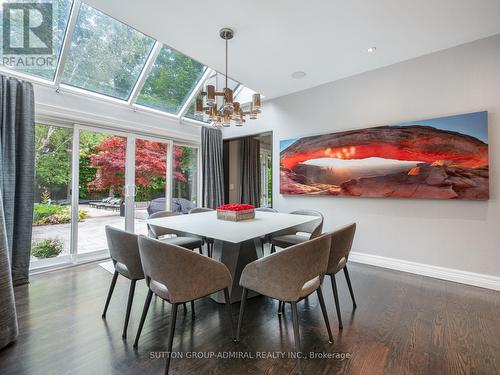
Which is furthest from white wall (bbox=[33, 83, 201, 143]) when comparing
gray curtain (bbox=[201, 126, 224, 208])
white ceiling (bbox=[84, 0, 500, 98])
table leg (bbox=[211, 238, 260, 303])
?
table leg (bbox=[211, 238, 260, 303])

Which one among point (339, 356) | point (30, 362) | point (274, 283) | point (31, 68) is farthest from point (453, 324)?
point (31, 68)

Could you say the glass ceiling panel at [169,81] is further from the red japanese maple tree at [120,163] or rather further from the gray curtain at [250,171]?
the gray curtain at [250,171]

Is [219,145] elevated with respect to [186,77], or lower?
lower

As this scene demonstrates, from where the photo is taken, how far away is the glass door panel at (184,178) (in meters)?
4.71

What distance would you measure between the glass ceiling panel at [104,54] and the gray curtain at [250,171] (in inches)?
116

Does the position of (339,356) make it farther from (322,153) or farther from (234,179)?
(234,179)

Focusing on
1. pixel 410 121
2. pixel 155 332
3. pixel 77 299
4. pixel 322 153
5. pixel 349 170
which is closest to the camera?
pixel 155 332

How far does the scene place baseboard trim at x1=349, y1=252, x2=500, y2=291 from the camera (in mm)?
2635

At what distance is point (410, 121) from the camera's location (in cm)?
307

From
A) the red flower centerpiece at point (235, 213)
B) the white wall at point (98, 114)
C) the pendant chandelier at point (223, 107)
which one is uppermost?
the white wall at point (98, 114)

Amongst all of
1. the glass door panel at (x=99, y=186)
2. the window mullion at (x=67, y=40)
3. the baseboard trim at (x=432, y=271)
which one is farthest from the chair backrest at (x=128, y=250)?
the baseboard trim at (x=432, y=271)

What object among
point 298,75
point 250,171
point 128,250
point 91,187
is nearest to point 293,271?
point 128,250

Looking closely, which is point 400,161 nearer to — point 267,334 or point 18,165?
point 267,334

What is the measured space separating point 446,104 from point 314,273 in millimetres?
2816
